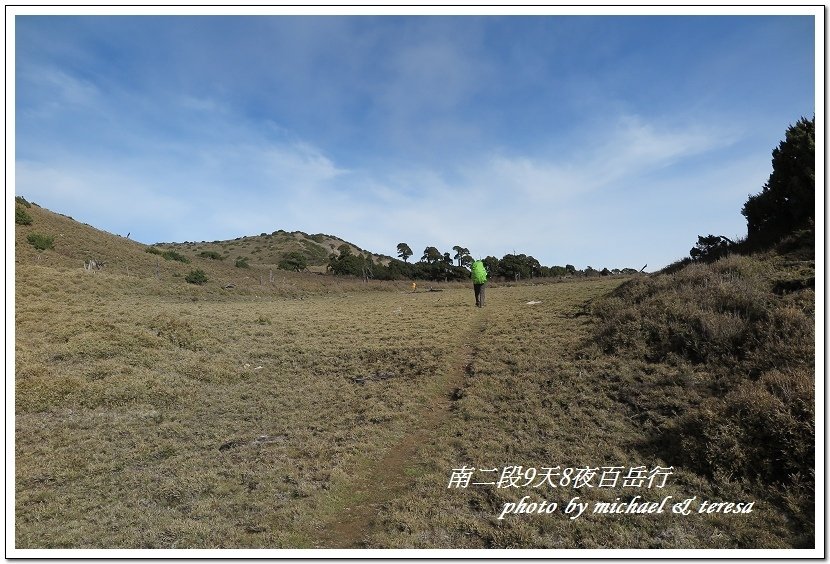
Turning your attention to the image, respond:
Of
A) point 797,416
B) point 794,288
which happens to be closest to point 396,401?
point 797,416

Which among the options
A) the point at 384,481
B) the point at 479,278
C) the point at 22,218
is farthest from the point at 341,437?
the point at 22,218

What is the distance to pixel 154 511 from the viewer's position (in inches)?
249

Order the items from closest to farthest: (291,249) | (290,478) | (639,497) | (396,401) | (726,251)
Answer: (639,497) → (290,478) → (396,401) → (726,251) → (291,249)

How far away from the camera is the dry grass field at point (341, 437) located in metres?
5.65

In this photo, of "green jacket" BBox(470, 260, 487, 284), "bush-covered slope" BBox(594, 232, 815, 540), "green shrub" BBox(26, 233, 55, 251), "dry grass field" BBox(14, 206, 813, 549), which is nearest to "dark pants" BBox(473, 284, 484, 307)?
"green jacket" BBox(470, 260, 487, 284)

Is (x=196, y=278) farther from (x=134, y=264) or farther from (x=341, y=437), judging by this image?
(x=341, y=437)

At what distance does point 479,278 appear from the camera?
Answer: 78.6 feet

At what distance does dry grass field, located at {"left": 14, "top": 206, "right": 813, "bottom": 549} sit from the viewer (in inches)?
223

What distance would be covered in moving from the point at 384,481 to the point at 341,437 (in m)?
2.04

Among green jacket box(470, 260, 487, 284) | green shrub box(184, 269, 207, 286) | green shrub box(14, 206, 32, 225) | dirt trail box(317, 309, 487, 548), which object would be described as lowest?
dirt trail box(317, 309, 487, 548)

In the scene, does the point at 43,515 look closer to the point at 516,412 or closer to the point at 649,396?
the point at 516,412

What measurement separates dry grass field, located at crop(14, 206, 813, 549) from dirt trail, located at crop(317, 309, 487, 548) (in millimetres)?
40

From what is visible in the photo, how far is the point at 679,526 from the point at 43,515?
351 inches

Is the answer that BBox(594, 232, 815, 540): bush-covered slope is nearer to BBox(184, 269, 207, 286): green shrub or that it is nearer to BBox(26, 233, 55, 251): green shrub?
BBox(184, 269, 207, 286): green shrub
